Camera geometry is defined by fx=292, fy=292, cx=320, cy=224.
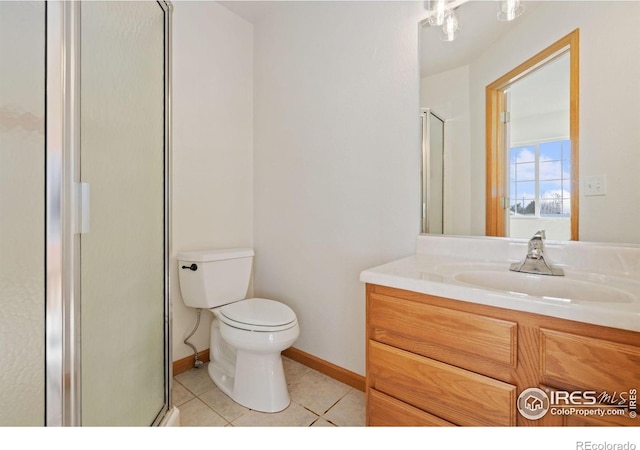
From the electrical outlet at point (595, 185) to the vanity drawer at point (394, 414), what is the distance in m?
0.94

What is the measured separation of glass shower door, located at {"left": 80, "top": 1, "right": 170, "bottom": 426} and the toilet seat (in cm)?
32

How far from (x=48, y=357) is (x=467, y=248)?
150 centimetres

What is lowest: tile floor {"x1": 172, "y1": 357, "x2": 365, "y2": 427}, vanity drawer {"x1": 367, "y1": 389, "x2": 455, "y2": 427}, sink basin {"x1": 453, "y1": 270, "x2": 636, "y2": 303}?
tile floor {"x1": 172, "y1": 357, "x2": 365, "y2": 427}

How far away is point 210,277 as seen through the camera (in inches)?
65.9

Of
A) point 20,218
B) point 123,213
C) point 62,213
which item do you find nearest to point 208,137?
point 123,213

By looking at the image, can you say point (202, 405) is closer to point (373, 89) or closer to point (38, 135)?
point (38, 135)

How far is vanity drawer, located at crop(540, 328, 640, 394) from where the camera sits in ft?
2.06

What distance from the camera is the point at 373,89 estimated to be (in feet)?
5.15

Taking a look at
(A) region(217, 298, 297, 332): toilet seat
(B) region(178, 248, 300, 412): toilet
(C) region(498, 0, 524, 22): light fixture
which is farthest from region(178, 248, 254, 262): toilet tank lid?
(C) region(498, 0, 524, 22): light fixture

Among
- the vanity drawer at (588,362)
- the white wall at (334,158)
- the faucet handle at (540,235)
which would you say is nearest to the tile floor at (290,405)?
the white wall at (334,158)

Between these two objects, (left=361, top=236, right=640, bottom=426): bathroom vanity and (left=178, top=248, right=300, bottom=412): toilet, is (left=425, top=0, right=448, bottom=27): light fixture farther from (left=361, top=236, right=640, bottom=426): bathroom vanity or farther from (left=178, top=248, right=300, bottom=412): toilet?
(left=178, top=248, right=300, bottom=412): toilet

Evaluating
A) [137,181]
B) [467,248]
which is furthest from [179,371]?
[467,248]

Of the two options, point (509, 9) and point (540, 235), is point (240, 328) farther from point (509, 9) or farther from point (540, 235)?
point (509, 9)

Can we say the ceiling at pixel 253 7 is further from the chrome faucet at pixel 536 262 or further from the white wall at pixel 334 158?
the chrome faucet at pixel 536 262
